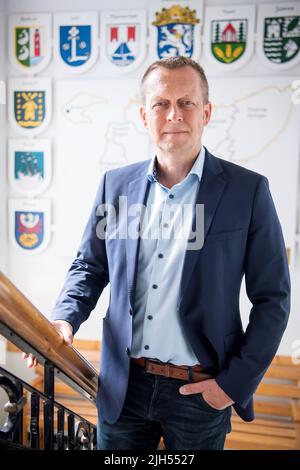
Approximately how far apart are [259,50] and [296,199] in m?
1.11

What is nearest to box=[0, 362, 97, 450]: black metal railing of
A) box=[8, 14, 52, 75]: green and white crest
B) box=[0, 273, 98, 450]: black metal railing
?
box=[0, 273, 98, 450]: black metal railing

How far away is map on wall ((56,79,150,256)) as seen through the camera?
3.42 m

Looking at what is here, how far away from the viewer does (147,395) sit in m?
1.46

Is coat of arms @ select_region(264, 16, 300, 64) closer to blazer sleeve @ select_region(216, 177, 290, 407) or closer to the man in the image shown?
the man

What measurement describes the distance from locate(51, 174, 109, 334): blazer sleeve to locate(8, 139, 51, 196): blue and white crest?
2.10m

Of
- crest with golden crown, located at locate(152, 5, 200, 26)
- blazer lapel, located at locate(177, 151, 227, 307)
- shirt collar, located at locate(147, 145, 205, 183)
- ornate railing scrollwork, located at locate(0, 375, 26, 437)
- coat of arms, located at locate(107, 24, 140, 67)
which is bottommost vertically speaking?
ornate railing scrollwork, located at locate(0, 375, 26, 437)

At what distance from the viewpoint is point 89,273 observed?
161cm

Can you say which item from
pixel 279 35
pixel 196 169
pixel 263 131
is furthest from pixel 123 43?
pixel 196 169

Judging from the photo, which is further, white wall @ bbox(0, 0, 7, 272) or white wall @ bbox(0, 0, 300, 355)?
white wall @ bbox(0, 0, 7, 272)

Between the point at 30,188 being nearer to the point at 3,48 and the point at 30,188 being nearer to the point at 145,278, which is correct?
the point at 3,48

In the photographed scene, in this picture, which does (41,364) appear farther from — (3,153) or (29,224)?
(3,153)

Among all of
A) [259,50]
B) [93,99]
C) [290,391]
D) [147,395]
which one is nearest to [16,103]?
[93,99]

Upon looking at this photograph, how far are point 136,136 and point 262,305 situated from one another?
233 centimetres

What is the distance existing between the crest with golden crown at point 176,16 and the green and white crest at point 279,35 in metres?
0.48
